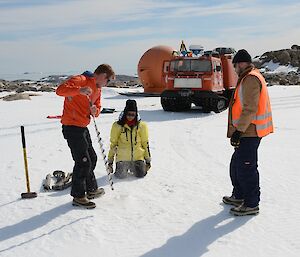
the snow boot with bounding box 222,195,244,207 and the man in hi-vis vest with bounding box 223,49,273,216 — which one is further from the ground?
the man in hi-vis vest with bounding box 223,49,273,216

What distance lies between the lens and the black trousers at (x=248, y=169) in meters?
4.66

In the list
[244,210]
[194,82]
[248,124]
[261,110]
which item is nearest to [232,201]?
[244,210]

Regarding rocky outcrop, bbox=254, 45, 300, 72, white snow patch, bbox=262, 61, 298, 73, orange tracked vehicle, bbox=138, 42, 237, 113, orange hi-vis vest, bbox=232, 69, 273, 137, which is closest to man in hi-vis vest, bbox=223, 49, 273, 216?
orange hi-vis vest, bbox=232, 69, 273, 137

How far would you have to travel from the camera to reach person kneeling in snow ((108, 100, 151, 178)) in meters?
6.36

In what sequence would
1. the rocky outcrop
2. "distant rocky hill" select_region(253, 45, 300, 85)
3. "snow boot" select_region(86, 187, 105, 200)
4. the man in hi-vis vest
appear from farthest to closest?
the rocky outcrop → "distant rocky hill" select_region(253, 45, 300, 85) → "snow boot" select_region(86, 187, 105, 200) → the man in hi-vis vest

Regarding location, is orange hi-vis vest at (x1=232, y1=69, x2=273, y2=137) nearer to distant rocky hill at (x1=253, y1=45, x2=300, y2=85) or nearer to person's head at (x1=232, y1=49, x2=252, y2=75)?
person's head at (x1=232, y1=49, x2=252, y2=75)

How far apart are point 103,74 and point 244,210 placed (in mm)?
2226

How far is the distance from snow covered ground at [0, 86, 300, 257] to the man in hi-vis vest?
11.6 inches

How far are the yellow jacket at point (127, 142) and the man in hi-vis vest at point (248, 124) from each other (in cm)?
189

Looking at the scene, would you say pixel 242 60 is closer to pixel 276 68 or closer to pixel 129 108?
pixel 129 108

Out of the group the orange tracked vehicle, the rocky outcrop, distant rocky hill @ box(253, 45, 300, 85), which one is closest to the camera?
the orange tracked vehicle

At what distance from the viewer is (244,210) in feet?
15.6

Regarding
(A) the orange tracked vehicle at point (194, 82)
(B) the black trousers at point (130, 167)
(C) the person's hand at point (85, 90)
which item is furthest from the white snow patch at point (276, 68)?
(C) the person's hand at point (85, 90)

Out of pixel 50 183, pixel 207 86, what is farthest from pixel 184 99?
pixel 50 183
